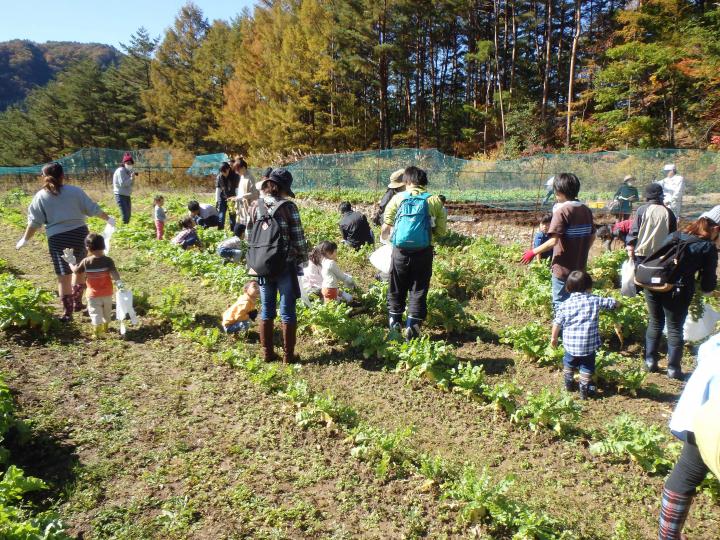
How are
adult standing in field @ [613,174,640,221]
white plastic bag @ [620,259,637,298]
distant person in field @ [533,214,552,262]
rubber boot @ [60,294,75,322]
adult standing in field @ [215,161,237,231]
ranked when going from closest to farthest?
rubber boot @ [60,294,75,322]
white plastic bag @ [620,259,637,298]
distant person in field @ [533,214,552,262]
adult standing in field @ [215,161,237,231]
adult standing in field @ [613,174,640,221]

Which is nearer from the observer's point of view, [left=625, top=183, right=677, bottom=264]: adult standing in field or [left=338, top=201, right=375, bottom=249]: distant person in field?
[left=625, top=183, right=677, bottom=264]: adult standing in field

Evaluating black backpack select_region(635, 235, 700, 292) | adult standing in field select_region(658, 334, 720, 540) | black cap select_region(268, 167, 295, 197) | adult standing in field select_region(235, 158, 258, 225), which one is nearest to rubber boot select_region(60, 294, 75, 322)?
adult standing in field select_region(235, 158, 258, 225)

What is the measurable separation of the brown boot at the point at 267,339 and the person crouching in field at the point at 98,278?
183 centimetres

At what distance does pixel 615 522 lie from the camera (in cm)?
289

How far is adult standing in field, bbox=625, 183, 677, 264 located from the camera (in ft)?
17.1

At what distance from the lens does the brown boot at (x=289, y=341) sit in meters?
4.60

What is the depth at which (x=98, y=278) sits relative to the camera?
507 centimetres

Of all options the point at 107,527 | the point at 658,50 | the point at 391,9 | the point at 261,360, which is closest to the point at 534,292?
the point at 261,360

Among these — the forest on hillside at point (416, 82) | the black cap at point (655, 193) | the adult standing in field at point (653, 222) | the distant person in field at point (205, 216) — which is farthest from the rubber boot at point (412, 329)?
the forest on hillside at point (416, 82)

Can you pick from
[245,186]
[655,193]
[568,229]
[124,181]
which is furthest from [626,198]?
[124,181]

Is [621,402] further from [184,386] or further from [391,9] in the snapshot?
[391,9]

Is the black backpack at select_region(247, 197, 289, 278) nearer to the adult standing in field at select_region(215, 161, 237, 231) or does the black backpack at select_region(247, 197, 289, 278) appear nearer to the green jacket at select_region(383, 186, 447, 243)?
the green jacket at select_region(383, 186, 447, 243)

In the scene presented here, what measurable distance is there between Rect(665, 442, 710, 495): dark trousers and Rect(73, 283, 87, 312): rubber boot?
624cm

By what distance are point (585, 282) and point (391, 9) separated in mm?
30211
